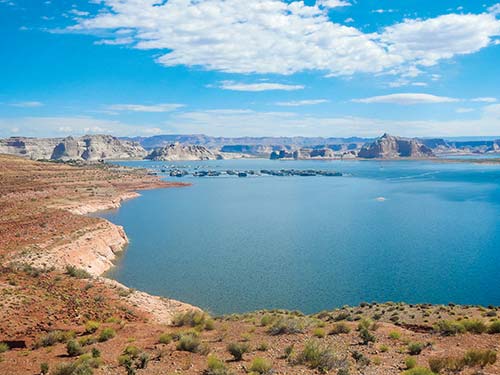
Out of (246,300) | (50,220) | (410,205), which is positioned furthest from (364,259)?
(410,205)

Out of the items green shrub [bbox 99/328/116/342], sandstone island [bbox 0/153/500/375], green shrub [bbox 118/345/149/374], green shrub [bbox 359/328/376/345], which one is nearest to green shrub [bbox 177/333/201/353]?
sandstone island [bbox 0/153/500/375]

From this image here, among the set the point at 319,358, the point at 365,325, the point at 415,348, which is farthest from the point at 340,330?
the point at 319,358

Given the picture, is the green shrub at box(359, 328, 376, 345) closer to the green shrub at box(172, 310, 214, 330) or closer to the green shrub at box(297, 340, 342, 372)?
the green shrub at box(297, 340, 342, 372)

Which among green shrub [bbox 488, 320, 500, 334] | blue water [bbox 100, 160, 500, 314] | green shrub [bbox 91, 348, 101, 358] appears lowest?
blue water [bbox 100, 160, 500, 314]

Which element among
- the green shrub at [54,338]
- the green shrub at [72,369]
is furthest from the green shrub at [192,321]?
the green shrub at [72,369]

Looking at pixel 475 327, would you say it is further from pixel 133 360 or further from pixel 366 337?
pixel 133 360

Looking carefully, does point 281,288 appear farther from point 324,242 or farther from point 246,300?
point 324,242
